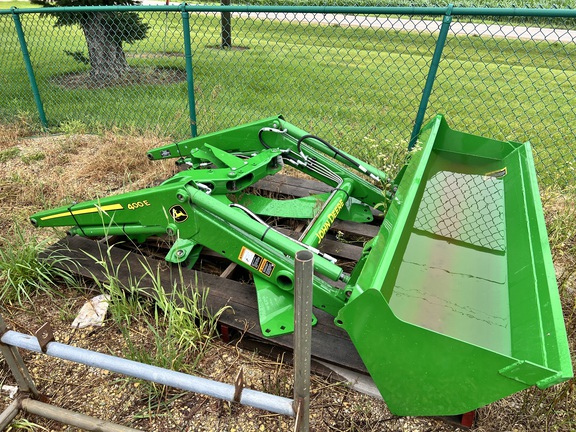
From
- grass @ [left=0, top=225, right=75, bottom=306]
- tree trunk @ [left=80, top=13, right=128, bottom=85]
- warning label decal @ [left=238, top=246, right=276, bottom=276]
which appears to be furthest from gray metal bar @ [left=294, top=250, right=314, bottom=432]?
tree trunk @ [left=80, top=13, right=128, bottom=85]

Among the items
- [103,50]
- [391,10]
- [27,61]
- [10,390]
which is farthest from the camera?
[103,50]

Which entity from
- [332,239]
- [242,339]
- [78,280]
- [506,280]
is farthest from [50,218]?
[506,280]

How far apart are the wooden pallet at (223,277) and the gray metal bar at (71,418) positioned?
2.39 feet

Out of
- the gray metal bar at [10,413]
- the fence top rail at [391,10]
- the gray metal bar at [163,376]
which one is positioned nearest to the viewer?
the gray metal bar at [163,376]

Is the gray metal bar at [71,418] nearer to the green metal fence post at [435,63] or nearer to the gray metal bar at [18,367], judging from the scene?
the gray metal bar at [18,367]

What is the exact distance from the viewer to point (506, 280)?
2299 mm

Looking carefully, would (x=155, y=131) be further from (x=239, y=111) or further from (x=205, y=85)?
(x=205, y=85)

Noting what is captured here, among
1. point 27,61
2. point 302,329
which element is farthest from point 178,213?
point 27,61

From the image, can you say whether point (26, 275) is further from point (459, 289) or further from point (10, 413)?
point (459, 289)

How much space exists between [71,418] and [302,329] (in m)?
1.22

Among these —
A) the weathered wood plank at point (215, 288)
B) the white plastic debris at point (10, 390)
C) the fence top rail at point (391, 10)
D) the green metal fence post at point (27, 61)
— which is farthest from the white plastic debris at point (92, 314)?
the green metal fence post at point (27, 61)

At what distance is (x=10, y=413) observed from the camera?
1911 millimetres

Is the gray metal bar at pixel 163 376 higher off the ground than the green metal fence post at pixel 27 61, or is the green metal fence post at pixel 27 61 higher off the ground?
the green metal fence post at pixel 27 61

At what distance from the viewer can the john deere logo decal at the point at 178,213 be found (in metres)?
2.30
